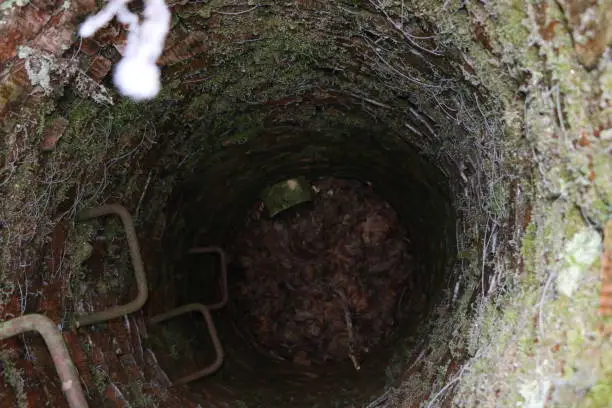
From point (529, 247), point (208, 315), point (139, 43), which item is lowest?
point (529, 247)

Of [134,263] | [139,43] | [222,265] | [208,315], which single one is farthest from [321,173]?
[139,43]

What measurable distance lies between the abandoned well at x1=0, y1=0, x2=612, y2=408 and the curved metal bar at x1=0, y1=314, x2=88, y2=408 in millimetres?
144

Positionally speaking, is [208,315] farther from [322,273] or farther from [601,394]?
[601,394]

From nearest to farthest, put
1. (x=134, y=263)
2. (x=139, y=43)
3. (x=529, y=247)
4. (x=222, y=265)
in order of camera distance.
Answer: (x=529, y=247) < (x=139, y=43) < (x=134, y=263) < (x=222, y=265)

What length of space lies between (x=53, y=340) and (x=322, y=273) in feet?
8.93

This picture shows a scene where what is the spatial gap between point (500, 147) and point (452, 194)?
0.80 meters

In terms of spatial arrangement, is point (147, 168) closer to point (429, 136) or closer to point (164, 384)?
point (164, 384)

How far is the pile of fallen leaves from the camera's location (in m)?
3.99

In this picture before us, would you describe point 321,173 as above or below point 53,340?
above

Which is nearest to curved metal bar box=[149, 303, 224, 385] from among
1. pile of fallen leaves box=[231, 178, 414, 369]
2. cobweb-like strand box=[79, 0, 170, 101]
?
pile of fallen leaves box=[231, 178, 414, 369]

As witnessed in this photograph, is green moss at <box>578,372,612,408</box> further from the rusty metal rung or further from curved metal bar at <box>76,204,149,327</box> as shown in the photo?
the rusty metal rung

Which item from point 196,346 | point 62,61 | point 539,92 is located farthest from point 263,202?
point 539,92

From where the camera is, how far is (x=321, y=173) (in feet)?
12.9

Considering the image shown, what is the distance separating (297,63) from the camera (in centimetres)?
245
